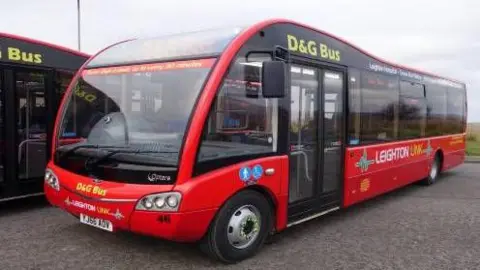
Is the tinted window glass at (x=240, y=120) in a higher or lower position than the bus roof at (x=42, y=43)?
lower

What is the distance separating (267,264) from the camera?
4.91 meters

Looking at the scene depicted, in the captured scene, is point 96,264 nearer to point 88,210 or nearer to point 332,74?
point 88,210

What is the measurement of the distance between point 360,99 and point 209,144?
136 inches

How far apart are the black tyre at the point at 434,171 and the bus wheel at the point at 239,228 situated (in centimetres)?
640

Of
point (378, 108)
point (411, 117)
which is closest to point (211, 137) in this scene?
point (378, 108)

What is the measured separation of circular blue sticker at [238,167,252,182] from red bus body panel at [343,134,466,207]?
2.29 m

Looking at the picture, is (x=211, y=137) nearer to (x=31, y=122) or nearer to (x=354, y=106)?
(x=354, y=106)

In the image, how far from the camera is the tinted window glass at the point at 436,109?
1024 centimetres

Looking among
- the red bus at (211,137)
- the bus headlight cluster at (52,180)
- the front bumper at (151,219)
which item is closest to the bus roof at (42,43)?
the red bus at (211,137)

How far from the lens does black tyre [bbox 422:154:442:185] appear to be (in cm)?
1051

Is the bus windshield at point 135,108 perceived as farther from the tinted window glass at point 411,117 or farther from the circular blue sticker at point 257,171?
the tinted window glass at point 411,117

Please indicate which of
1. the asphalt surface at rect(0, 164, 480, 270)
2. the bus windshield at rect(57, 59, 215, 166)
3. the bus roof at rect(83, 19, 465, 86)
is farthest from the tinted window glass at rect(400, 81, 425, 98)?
the bus windshield at rect(57, 59, 215, 166)

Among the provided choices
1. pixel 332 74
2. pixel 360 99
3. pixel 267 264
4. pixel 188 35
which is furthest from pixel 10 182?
pixel 360 99

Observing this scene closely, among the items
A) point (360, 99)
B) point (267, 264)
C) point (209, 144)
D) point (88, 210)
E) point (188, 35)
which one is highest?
point (188, 35)
